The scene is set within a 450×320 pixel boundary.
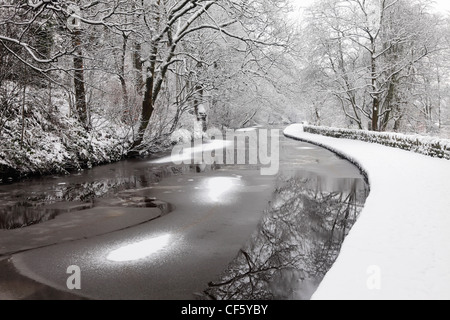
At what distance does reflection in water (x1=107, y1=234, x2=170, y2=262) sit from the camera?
5175 mm

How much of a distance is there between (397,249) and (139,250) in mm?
3969

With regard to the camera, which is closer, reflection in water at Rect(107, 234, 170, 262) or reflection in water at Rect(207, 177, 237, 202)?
reflection in water at Rect(107, 234, 170, 262)

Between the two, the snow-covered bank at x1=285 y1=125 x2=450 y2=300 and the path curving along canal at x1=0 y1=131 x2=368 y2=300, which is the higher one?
the snow-covered bank at x1=285 y1=125 x2=450 y2=300

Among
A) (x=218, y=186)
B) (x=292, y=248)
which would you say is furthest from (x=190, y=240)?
(x=218, y=186)

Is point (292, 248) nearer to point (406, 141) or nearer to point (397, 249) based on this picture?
point (397, 249)

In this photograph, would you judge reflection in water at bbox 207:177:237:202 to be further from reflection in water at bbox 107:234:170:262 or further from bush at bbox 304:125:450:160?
bush at bbox 304:125:450:160

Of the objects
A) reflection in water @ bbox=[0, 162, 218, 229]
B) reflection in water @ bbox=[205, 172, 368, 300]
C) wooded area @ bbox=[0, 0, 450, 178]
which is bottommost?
reflection in water @ bbox=[205, 172, 368, 300]

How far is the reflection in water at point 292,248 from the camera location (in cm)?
422

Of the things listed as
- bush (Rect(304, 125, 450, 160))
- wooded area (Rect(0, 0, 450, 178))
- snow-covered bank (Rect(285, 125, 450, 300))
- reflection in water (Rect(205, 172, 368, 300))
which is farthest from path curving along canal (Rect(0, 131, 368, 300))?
bush (Rect(304, 125, 450, 160))

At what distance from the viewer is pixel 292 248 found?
18.2ft

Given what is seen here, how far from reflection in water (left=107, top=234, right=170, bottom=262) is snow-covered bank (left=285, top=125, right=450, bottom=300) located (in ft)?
9.20

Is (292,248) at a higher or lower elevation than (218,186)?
lower

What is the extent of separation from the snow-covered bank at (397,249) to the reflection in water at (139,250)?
2.80 metres
